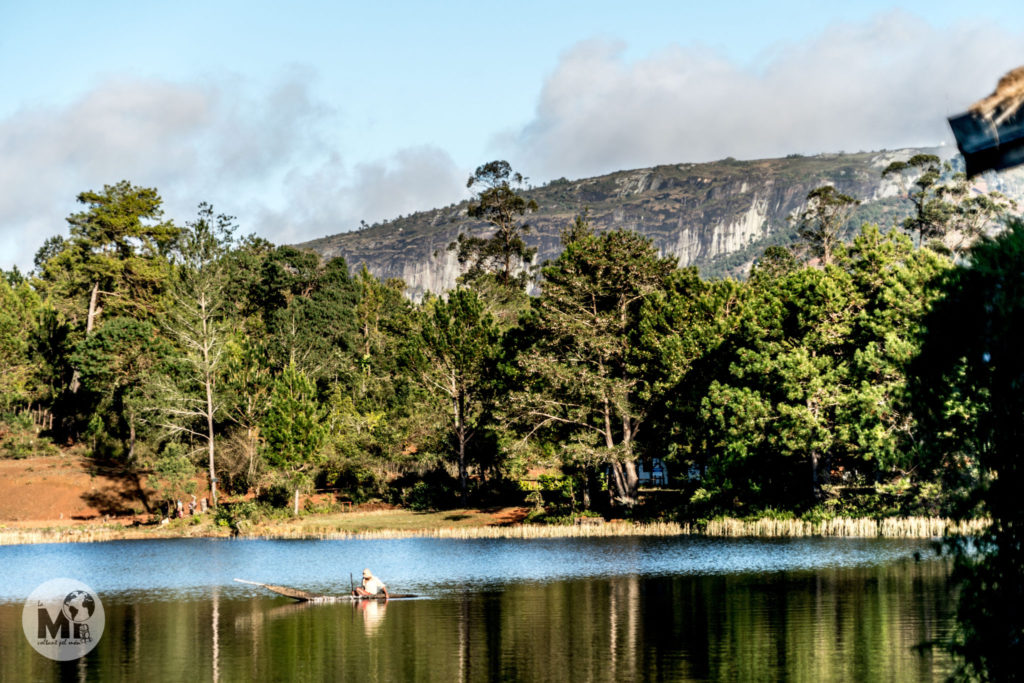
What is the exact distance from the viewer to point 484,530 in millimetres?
60438

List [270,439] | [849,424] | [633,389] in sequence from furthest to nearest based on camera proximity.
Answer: [270,439], [633,389], [849,424]

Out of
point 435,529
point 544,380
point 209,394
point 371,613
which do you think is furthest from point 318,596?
point 209,394

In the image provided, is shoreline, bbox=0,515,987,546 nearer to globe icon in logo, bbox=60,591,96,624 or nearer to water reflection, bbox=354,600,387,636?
globe icon in logo, bbox=60,591,96,624

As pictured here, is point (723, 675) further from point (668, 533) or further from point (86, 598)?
point (668, 533)

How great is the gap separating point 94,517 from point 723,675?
62289 mm

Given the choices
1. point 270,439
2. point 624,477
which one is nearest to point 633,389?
point 624,477

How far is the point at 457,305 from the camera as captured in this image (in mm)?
69500

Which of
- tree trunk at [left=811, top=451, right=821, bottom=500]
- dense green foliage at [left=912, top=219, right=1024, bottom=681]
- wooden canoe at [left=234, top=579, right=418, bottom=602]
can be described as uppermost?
dense green foliage at [left=912, top=219, right=1024, bottom=681]

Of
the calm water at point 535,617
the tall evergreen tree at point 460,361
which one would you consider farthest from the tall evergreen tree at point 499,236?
the calm water at point 535,617

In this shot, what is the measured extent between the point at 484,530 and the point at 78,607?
27.9m

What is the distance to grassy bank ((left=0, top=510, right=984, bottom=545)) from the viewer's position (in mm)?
48562

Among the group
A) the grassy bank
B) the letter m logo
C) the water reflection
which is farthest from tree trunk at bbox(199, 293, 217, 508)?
the water reflection

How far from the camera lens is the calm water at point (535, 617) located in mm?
22578

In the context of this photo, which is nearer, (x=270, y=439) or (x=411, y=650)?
(x=411, y=650)
